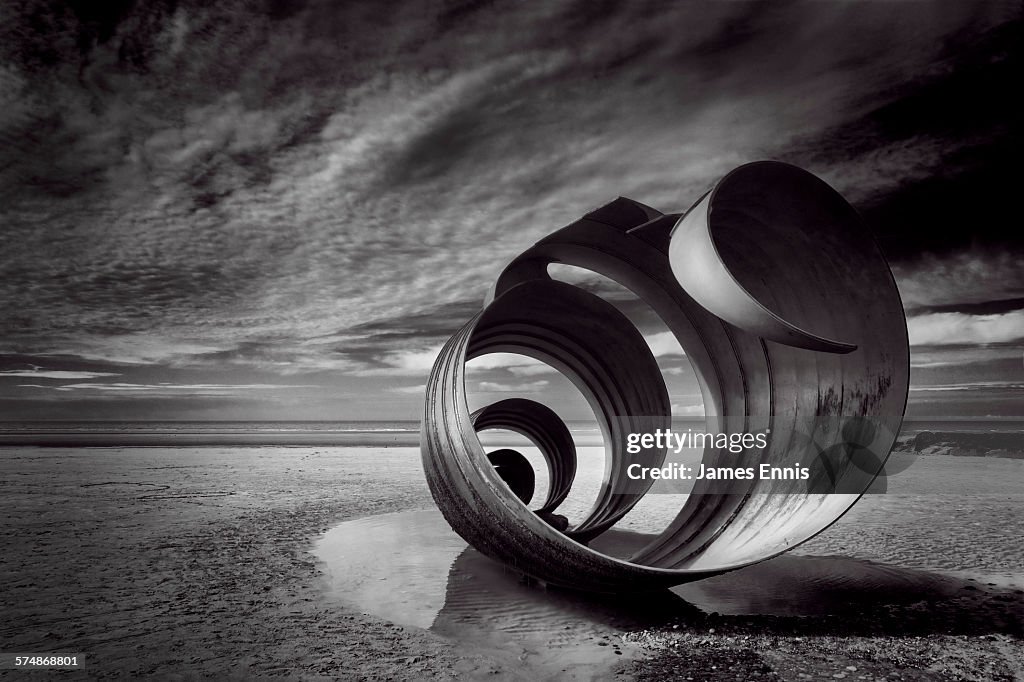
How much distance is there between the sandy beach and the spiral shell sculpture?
524mm

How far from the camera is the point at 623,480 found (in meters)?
7.35

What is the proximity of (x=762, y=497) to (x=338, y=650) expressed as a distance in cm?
375

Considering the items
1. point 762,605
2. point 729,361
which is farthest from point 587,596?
point 729,361

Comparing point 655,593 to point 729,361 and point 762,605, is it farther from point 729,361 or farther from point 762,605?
point 729,361

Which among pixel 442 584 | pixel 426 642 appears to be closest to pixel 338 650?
pixel 426 642

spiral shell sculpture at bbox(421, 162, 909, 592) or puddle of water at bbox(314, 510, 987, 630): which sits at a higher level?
spiral shell sculpture at bbox(421, 162, 909, 592)

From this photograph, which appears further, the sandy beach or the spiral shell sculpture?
the spiral shell sculpture

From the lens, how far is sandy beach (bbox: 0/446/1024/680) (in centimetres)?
376

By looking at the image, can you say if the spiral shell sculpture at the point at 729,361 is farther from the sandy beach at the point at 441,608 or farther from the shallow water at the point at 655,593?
the sandy beach at the point at 441,608

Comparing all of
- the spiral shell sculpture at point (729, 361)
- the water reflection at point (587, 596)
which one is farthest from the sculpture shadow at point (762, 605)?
the spiral shell sculpture at point (729, 361)

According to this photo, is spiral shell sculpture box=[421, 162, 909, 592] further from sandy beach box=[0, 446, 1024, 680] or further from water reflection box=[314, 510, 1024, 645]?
sandy beach box=[0, 446, 1024, 680]

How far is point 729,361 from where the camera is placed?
6.56 m

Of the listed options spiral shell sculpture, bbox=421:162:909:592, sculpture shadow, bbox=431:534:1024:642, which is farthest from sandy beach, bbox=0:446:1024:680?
spiral shell sculpture, bbox=421:162:909:592

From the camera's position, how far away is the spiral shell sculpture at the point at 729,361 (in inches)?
176
